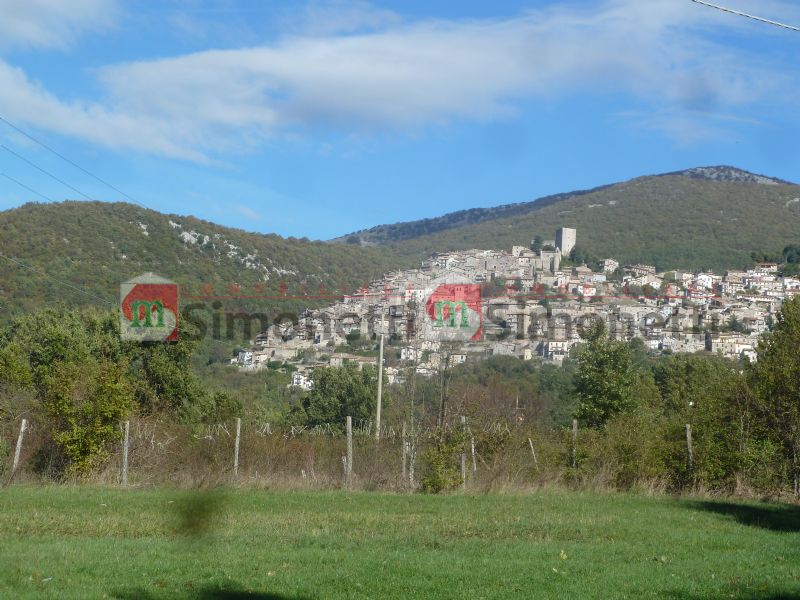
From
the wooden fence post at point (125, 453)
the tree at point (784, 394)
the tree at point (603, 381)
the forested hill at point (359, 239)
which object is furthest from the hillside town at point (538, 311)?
the tree at point (784, 394)

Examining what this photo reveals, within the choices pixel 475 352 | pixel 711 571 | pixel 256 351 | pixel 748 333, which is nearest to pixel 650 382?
pixel 475 352

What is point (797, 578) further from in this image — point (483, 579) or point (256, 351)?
point (256, 351)

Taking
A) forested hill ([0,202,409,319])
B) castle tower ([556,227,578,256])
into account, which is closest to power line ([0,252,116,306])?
forested hill ([0,202,409,319])

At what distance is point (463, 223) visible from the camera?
7538 centimetres

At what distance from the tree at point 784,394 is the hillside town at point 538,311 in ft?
45.1

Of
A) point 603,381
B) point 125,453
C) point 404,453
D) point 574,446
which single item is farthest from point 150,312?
point 574,446

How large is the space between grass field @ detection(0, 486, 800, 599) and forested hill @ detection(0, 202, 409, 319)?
22996 mm

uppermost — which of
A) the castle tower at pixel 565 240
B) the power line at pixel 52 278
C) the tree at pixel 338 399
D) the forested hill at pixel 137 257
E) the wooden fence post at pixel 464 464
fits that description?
the castle tower at pixel 565 240

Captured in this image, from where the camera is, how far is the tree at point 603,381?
91.6ft

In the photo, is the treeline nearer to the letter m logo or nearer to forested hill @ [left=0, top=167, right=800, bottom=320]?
the letter m logo

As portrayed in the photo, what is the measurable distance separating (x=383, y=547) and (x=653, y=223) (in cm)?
6153

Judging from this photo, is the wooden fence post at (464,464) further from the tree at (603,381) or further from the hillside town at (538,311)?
the tree at (603,381)

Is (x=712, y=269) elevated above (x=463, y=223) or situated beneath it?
situated beneath

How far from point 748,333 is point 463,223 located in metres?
36.2
